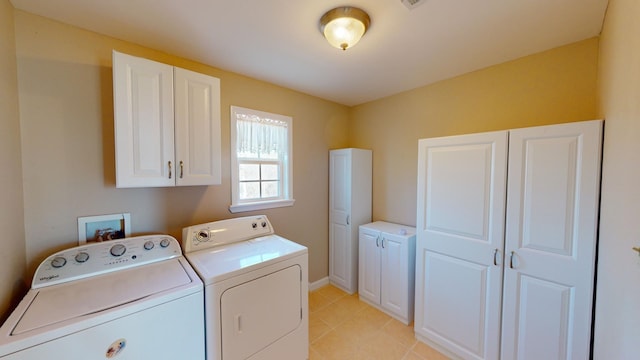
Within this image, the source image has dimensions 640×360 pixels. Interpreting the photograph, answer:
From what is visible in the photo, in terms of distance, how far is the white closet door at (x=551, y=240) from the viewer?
134 centimetres

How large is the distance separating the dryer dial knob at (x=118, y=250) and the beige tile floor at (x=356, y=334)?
1.66 metres

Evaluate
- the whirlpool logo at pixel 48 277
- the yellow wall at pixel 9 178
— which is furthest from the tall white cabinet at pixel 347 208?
the yellow wall at pixel 9 178

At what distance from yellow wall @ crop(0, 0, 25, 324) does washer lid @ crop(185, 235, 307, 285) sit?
32.0 inches

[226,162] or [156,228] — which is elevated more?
[226,162]

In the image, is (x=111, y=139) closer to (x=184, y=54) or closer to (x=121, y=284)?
(x=184, y=54)

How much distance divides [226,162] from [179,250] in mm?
902

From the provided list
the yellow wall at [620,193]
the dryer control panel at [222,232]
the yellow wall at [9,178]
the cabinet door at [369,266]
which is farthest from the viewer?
the cabinet door at [369,266]

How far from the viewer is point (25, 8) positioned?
135cm

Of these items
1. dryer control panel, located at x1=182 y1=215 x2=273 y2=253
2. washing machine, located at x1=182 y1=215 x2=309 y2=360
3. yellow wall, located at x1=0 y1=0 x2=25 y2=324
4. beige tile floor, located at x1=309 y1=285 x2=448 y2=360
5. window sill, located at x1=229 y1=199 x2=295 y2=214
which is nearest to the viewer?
yellow wall, located at x1=0 y1=0 x2=25 y2=324

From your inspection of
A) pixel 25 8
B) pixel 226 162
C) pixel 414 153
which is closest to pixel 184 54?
pixel 25 8

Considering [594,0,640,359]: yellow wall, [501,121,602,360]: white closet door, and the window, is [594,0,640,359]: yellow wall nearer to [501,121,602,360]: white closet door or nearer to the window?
[501,121,602,360]: white closet door

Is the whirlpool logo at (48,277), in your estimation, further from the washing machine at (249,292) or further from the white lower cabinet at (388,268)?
the white lower cabinet at (388,268)

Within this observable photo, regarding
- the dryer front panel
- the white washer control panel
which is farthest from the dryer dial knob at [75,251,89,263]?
the dryer front panel

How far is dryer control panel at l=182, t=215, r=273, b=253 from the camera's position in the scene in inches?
70.1
